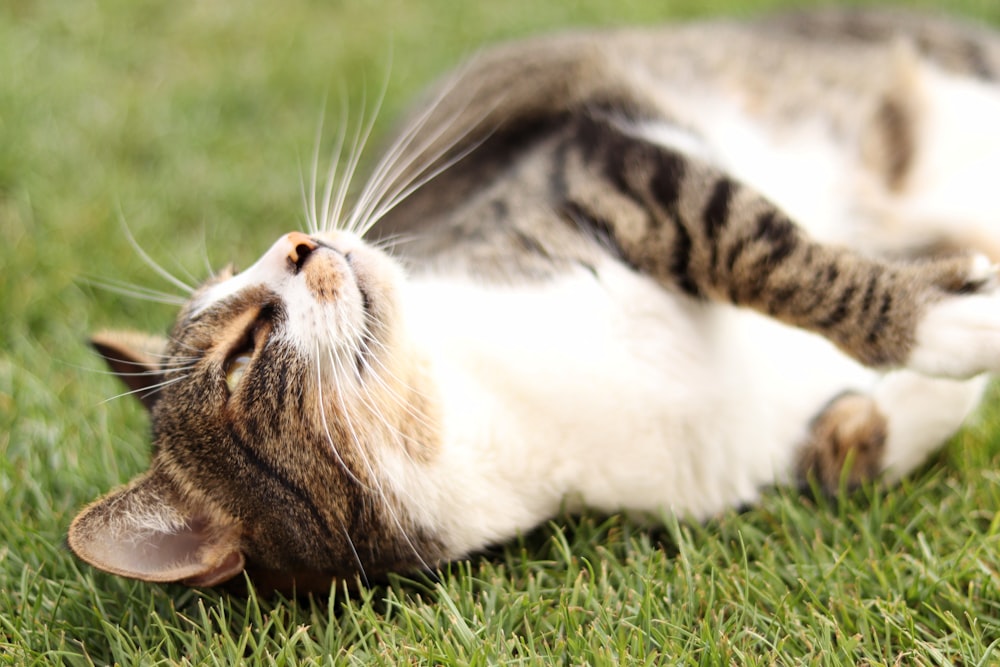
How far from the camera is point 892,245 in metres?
2.56

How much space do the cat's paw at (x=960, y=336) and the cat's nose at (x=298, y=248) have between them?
126cm

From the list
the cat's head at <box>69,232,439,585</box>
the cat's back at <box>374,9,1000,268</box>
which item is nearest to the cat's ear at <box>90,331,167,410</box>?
the cat's head at <box>69,232,439,585</box>

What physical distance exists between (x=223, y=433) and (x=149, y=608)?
389 millimetres

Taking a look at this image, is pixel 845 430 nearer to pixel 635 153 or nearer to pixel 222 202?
pixel 635 153

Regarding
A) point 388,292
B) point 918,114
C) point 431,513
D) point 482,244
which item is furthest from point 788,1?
point 431,513

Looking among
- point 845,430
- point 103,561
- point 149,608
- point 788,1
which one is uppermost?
point 788,1

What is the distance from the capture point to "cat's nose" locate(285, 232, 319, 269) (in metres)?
1.81

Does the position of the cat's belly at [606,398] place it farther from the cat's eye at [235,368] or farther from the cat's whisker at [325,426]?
the cat's eye at [235,368]

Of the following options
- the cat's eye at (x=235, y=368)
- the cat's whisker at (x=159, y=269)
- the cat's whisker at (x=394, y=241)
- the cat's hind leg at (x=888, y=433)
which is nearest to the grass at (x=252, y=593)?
the cat's hind leg at (x=888, y=433)

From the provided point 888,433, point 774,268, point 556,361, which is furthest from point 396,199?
point 888,433

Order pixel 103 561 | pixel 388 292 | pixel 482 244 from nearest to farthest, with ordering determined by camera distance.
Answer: pixel 103 561 < pixel 388 292 < pixel 482 244

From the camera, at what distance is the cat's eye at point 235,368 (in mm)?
1785

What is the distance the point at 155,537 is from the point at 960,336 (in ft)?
5.35

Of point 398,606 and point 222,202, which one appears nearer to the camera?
point 398,606
